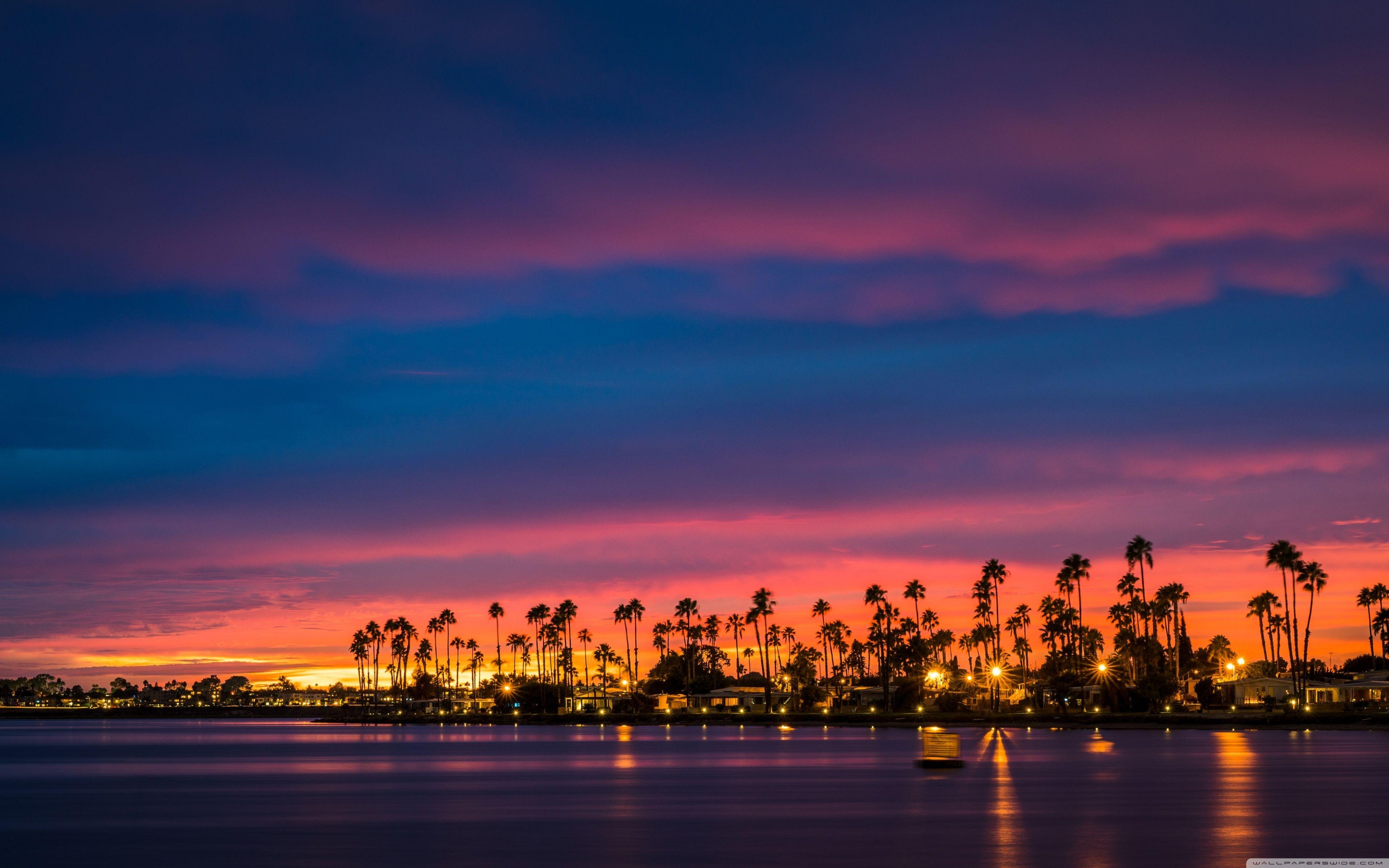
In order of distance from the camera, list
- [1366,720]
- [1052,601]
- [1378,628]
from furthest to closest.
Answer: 1. [1052,601]
2. [1378,628]
3. [1366,720]

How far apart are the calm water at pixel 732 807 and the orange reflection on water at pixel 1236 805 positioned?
154mm

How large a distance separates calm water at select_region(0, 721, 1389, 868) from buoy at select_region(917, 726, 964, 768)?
1.45 metres

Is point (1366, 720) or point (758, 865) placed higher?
point (758, 865)

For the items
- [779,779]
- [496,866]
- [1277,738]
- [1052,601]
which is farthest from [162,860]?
[1052,601]

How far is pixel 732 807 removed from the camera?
153 feet

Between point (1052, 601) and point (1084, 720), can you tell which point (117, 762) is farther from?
point (1052, 601)

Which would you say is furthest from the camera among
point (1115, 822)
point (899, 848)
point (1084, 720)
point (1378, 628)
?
point (1378, 628)

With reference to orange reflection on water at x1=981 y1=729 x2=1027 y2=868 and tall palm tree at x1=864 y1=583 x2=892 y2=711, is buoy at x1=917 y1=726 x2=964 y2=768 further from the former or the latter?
tall palm tree at x1=864 y1=583 x2=892 y2=711

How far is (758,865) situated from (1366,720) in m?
102

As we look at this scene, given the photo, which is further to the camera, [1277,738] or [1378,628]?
[1378,628]

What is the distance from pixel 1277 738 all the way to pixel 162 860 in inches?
3294

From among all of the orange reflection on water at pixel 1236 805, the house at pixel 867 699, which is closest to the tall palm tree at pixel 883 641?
the house at pixel 867 699

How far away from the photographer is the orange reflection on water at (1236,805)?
3180 centimetres

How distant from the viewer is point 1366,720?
114 meters
